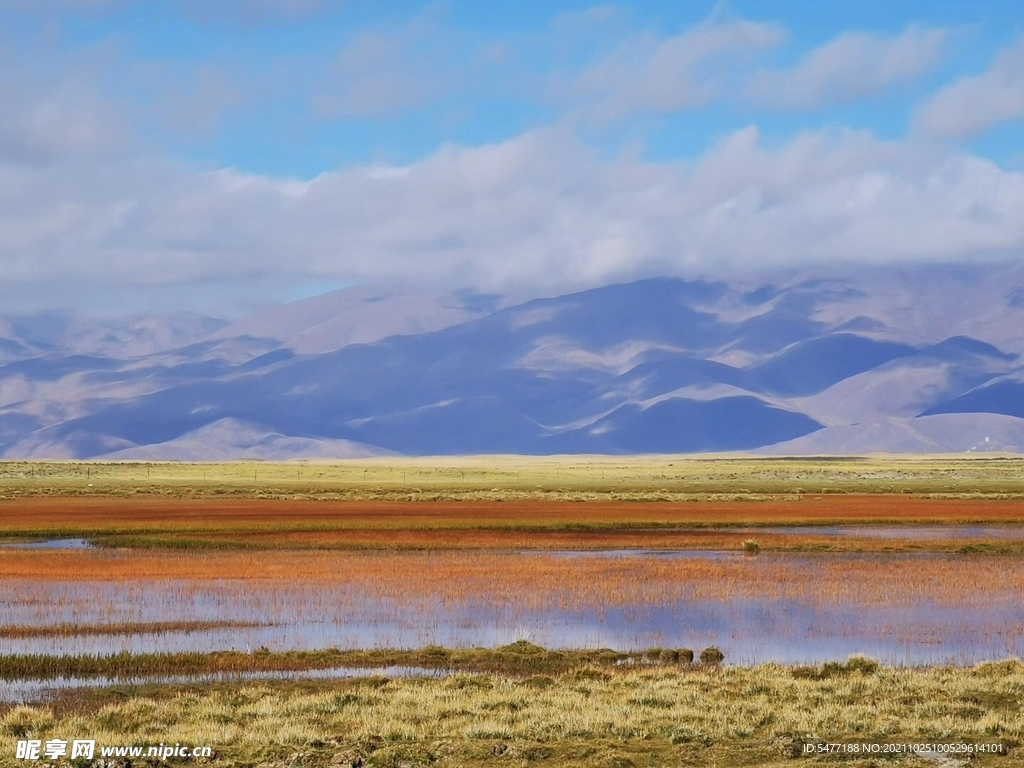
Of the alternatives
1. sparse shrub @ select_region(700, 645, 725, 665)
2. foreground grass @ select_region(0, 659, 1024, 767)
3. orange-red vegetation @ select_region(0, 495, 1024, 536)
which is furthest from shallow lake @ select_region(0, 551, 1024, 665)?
orange-red vegetation @ select_region(0, 495, 1024, 536)

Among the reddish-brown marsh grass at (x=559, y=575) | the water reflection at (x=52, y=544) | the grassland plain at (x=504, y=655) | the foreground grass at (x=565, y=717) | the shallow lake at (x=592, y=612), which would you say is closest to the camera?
the foreground grass at (x=565, y=717)

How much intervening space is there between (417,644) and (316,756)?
1008 centimetres

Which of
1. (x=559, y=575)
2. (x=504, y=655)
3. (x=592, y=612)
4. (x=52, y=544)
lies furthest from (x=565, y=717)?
(x=52, y=544)

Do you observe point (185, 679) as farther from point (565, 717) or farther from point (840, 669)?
point (840, 669)

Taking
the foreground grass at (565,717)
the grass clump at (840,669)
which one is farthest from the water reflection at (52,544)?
the grass clump at (840,669)

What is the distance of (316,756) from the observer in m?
17.5

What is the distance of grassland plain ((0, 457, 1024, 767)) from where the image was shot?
1848 cm

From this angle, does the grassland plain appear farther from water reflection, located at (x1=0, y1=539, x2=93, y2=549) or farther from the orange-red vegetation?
water reflection, located at (x1=0, y1=539, x2=93, y2=549)

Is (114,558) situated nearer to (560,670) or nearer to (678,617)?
(678,617)

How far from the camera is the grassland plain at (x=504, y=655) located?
18.5m

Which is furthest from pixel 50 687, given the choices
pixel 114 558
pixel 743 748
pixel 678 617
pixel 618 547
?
pixel 618 547

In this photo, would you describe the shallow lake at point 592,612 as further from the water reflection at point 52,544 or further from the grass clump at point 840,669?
the water reflection at point 52,544

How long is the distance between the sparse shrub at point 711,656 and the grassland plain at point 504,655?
650 millimetres

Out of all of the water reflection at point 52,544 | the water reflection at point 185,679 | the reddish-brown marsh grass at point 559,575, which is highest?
the water reflection at point 52,544
